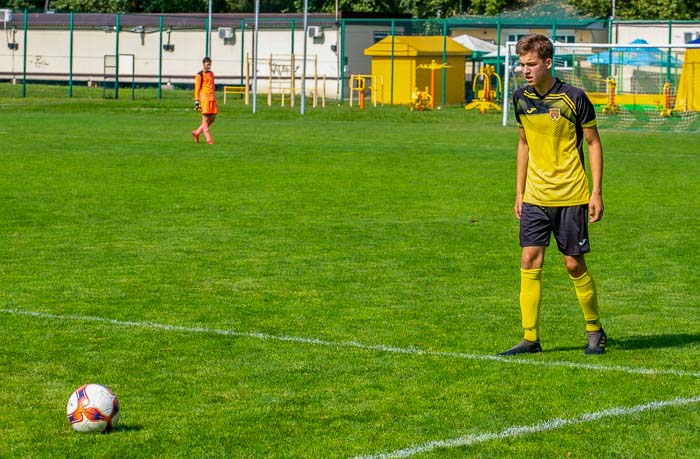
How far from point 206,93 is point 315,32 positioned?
31646 mm

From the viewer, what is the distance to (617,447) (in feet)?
20.2

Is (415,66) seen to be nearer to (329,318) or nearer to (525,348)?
(329,318)

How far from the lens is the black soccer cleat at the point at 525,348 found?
26.8 ft

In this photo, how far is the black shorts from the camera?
808 centimetres

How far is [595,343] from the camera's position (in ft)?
27.0

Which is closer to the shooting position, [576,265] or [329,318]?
[576,265]

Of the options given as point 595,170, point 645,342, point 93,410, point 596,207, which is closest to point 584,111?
point 595,170

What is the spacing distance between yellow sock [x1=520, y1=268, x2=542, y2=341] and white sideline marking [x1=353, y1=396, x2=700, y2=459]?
1336 mm

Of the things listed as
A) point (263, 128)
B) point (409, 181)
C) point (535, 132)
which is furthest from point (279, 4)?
point (535, 132)

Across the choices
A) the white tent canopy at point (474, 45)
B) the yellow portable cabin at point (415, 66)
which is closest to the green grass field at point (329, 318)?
the yellow portable cabin at point (415, 66)

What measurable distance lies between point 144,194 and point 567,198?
421 inches

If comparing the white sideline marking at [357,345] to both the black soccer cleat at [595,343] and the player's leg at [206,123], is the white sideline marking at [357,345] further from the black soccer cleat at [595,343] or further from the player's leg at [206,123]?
the player's leg at [206,123]

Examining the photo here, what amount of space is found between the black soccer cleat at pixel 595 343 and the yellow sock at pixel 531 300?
0.34m

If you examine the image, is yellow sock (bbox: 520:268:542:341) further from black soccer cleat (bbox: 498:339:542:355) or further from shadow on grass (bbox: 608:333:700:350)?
shadow on grass (bbox: 608:333:700:350)
